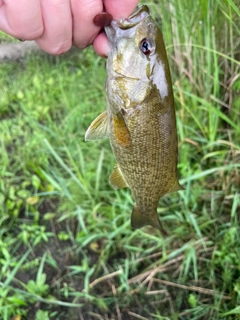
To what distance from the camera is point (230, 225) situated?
1.95 m

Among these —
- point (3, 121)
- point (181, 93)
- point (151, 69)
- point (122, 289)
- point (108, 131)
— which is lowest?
point (122, 289)

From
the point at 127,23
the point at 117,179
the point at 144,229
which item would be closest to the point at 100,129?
the point at 117,179

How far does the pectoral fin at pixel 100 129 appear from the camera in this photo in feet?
4.16

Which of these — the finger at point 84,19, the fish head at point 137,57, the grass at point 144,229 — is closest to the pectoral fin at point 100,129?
the fish head at point 137,57

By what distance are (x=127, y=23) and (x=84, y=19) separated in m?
0.12

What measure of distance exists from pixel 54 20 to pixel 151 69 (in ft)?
1.00

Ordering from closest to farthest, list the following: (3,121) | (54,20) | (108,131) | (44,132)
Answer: (54,20) → (108,131) → (44,132) → (3,121)

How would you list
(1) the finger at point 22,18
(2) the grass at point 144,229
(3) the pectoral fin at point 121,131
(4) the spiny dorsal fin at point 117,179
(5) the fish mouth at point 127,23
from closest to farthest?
(1) the finger at point 22,18
(5) the fish mouth at point 127,23
(3) the pectoral fin at point 121,131
(4) the spiny dorsal fin at point 117,179
(2) the grass at point 144,229

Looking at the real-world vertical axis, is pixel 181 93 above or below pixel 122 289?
above

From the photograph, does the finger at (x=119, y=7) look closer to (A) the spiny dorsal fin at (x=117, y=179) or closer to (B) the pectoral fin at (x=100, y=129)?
(B) the pectoral fin at (x=100, y=129)

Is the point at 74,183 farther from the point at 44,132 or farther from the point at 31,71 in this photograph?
the point at 31,71

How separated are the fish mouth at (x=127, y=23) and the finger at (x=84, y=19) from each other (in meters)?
0.05

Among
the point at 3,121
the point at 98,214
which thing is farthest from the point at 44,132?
the point at 98,214

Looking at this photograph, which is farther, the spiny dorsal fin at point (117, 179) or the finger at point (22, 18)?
the spiny dorsal fin at point (117, 179)
